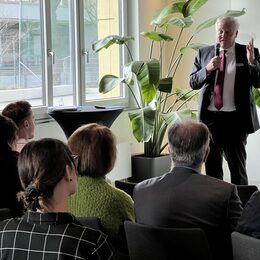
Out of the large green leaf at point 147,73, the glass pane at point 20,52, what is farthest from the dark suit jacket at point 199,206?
the large green leaf at point 147,73

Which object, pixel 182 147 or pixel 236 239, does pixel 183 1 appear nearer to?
pixel 182 147

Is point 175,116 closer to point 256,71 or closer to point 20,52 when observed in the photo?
point 256,71

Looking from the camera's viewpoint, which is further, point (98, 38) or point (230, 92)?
point (98, 38)

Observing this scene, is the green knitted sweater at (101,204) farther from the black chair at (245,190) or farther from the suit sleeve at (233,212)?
the black chair at (245,190)

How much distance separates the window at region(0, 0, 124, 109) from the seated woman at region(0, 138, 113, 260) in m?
2.98

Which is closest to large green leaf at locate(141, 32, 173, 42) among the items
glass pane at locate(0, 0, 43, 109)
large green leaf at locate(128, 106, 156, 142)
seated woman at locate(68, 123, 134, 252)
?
large green leaf at locate(128, 106, 156, 142)

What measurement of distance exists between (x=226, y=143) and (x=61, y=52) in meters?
1.87

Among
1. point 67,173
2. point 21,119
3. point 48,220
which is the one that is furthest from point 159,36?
point 48,220

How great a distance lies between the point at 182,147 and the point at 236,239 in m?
0.59

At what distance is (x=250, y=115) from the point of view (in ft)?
13.3

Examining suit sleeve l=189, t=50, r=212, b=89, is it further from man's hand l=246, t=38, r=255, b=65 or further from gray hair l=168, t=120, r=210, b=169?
gray hair l=168, t=120, r=210, b=169

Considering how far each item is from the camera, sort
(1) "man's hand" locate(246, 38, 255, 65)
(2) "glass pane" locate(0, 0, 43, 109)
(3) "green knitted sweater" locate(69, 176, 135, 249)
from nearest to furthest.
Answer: (3) "green knitted sweater" locate(69, 176, 135, 249), (1) "man's hand" locate(246, 38, 255, 65), (2) "glass pane" locate(0, 0, 43, 109)

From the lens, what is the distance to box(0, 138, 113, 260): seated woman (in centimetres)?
145

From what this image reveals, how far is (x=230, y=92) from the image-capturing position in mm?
4066
